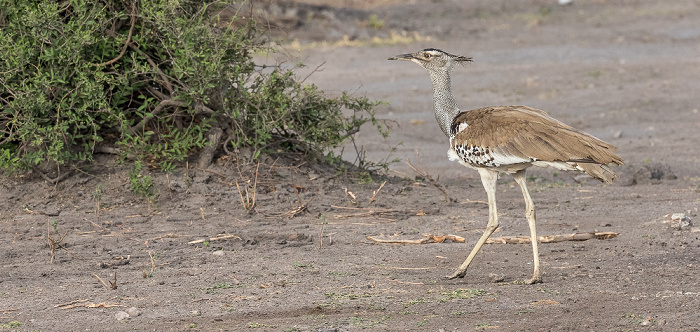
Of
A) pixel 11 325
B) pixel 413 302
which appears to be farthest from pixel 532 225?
pixel 11 325

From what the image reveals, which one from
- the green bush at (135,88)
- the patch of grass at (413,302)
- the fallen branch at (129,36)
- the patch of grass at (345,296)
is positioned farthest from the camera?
the fallen branch at (129,36)

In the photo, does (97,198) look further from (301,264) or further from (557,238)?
(557,238)

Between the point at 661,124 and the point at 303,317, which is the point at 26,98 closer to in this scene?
the point at 303,317

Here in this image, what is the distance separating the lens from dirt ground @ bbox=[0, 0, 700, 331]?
16.0 ft

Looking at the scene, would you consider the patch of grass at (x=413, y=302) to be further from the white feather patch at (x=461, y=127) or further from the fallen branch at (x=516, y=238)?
the fallen branch at (x=516, y=238)

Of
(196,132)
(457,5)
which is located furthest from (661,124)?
(457,5)

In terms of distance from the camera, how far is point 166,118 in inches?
301

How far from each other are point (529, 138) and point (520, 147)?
3.0 inches

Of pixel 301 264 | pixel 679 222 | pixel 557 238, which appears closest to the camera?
pixel 301 264

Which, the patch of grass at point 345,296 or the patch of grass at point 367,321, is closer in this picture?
the patch of grass at point 367,321

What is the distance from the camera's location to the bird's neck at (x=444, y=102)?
612cm

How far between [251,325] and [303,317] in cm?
29

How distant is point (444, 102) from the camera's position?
6.16 metres

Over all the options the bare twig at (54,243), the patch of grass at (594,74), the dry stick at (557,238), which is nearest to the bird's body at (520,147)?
the dry stick at (557,238)
